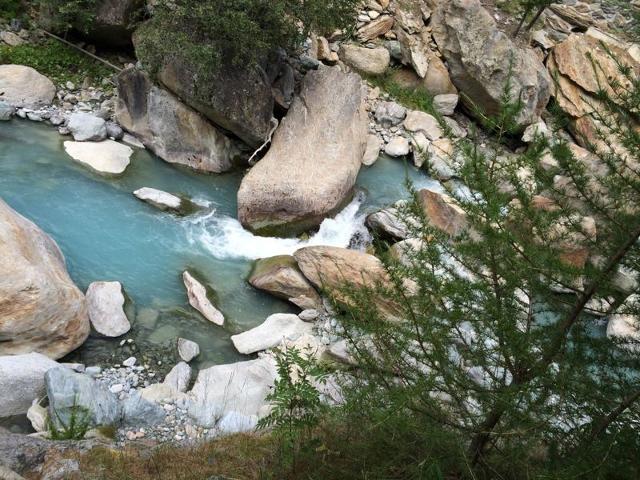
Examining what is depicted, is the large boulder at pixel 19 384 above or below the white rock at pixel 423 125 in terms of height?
below

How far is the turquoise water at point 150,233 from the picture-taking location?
8156 millimetres

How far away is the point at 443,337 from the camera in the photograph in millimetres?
3338

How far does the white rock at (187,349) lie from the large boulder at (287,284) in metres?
1.68

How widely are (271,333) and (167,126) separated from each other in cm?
566

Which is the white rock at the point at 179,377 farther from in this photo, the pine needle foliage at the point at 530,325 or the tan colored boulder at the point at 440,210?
the tan colored boulder at the point at 440,210

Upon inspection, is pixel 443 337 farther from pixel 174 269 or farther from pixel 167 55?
pixel 167 55

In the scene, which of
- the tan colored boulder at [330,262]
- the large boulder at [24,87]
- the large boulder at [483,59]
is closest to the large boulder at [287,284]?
the tan colored boulder at [330,262]

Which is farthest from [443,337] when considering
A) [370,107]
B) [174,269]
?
[370,107]

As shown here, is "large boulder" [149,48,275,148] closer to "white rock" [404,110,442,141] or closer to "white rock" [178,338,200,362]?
"white rock" [404,110,442,141]

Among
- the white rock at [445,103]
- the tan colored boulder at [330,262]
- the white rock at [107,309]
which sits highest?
the white rock at [445,103]

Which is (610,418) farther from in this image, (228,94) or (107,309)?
(228,94)

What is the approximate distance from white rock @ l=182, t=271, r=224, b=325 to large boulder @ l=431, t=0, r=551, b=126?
392 inches

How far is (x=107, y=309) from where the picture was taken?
7.60 meters

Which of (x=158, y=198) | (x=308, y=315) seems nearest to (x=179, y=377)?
(x=308, y=315)
